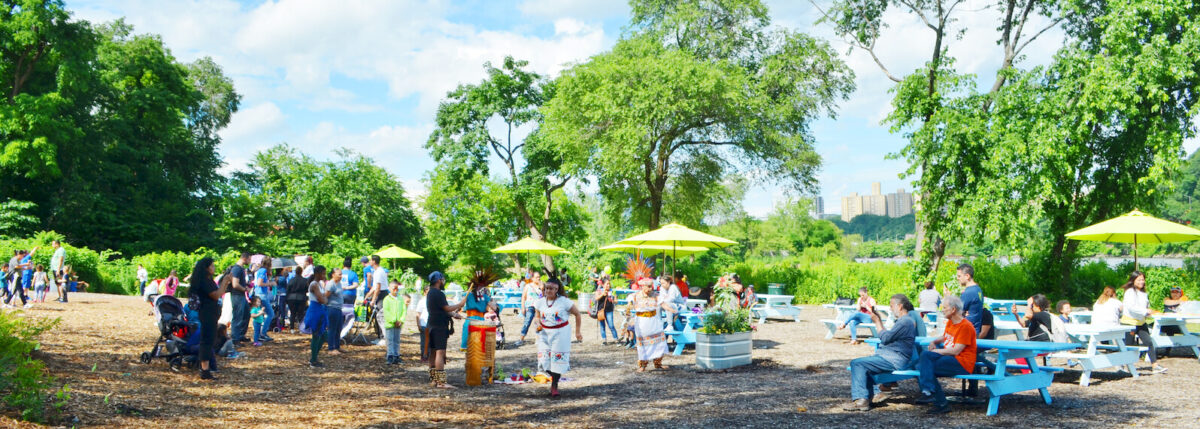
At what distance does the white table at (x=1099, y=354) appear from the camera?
8320 mm

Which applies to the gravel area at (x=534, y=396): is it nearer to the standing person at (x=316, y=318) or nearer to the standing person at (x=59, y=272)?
the standing person at (x=316, y=318)

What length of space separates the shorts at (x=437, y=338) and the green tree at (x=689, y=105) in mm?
15228

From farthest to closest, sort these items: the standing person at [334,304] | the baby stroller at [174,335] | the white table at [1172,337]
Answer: the standing person at [334,304] < the white table at [1172,337] < the baby stroller at [174,335]

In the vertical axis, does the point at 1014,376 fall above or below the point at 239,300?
below

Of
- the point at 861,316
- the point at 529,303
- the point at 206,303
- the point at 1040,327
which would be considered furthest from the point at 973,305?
the point at 529,303

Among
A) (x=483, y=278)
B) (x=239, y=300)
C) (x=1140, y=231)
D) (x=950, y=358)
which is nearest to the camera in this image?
(x=950, y=358)

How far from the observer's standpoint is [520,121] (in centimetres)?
3525

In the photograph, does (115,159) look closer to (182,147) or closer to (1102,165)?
(182,147)

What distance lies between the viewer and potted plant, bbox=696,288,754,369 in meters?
10.2

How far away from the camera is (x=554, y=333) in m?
8.50

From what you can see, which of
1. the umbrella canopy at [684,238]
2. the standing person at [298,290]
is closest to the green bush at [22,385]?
the standing person at [298,290]

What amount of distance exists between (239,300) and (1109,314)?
12.0 metres

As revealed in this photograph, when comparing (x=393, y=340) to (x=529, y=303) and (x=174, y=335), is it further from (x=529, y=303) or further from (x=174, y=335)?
(x=529, y=303)

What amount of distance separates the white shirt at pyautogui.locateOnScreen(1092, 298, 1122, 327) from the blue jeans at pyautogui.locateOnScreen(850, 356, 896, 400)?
172 inches
